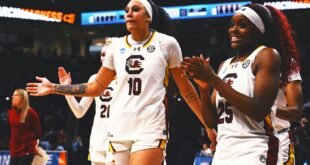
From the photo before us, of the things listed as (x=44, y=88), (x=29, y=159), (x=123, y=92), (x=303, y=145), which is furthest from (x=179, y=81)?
(x=303, y=145)

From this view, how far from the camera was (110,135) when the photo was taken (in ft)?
14.7

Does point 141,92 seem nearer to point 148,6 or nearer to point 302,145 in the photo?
point 148,6

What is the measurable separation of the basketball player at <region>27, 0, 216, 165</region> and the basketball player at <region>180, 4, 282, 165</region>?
97cm

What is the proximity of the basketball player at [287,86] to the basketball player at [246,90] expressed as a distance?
0.08 meters

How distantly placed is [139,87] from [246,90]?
4.29 feet

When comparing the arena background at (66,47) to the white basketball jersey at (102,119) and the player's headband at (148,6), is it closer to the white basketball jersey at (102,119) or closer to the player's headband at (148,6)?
the white basketball jersey at (102,119)

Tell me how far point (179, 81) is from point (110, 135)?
70 cm

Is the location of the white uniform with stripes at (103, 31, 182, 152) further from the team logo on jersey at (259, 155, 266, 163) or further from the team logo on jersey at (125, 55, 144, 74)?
the team logo on jersey at (259, 155, 266, 163)

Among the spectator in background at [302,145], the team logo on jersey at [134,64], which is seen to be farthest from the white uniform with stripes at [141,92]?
the spectator in background at [302,145]

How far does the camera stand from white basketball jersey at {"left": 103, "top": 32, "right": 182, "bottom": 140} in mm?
4352

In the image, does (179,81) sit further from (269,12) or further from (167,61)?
(269,12)

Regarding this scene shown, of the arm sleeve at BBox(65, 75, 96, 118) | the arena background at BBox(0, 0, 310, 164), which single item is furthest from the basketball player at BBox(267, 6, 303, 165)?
the arena background at BBox(0, 0, 310, 164)

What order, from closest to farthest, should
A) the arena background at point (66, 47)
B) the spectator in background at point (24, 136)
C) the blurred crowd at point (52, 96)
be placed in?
the spectator in background at point (24, 136), the blurred crowd at point (52, 96), the arena background at point (66, 47)

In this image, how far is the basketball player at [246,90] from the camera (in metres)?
3.11
